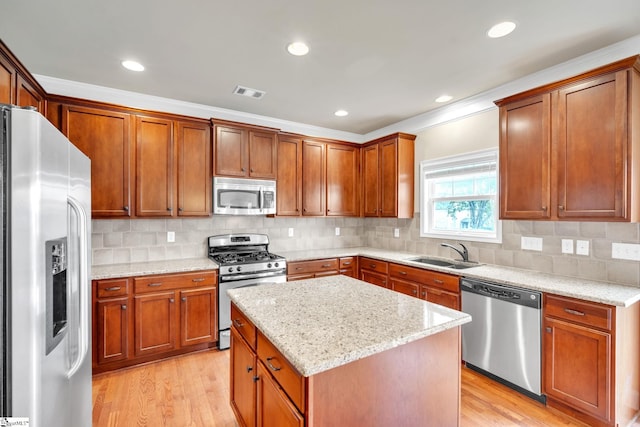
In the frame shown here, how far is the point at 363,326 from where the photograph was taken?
1395 mm

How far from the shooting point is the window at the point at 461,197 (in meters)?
3.23

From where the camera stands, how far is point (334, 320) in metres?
1.48

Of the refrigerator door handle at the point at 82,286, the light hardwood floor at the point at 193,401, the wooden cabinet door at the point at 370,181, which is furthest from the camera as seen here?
the wooden cabinet door at the point at 370,181

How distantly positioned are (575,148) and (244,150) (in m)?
3.14

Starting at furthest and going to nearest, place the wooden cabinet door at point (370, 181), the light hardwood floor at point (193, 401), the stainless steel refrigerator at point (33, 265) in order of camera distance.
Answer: the wooden cabinet door at point (370, 181) < the light hardwood floor at point (193, 401) < the stainless steel refrigerator at point (33, 265)

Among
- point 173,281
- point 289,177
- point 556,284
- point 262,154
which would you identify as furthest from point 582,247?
point 173,281

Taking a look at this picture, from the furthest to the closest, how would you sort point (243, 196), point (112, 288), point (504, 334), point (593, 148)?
1. point (243, 196)
2. point (112, 288)
3. point (504, 334)
4. point (593, 148)

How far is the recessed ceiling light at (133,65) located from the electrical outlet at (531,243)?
12.5 feet

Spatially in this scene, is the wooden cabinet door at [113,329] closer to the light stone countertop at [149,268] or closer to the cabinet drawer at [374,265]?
the light stone countertop at [149,268]

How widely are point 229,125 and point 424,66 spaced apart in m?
2.16

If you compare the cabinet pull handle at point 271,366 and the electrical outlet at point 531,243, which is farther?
the electrical outlet at point 531,243

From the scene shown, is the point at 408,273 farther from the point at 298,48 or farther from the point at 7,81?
the point at 7,81

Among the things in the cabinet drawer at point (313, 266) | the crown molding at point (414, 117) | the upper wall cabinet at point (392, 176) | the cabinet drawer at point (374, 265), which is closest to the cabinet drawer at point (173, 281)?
the cabinet drawer at point (313, 266)

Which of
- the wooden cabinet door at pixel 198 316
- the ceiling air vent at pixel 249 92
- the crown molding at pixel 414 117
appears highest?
the ceiling air vent at pixel 249 92
